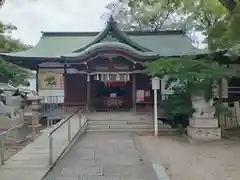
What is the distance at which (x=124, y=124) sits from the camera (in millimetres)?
14766

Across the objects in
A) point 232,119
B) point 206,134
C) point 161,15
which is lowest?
point 206,134

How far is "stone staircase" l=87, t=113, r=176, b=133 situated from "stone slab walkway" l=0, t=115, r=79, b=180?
3.88 metres

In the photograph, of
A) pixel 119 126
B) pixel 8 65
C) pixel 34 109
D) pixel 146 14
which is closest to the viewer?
pixel 119 126

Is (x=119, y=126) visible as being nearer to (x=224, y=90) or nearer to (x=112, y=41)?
(x=112, y=41)

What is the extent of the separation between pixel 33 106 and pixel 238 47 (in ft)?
32.0

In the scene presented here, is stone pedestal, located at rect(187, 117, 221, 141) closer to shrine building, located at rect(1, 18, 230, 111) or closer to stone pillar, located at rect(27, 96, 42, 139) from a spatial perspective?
shrine building, located at rect(1, 18, 230, 111)

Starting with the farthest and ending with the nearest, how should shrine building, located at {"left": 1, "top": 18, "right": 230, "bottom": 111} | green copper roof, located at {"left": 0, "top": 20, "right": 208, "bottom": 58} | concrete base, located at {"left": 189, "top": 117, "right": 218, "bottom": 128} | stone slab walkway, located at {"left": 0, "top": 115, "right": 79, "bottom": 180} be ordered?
green copper roof, located at {"left": 0, "top": 20, "right": 208, "bottom": 58} < shrine building, located at {"left": 1, "top": 18, "right": 230, "bottom": 111} < concrete base, located at {"left": 189, "top": 117, "right": 218, "bottom": 128} < stone slab walkway, located at {"left": 0, "top": 115, "right": 79, "bottom": 180}

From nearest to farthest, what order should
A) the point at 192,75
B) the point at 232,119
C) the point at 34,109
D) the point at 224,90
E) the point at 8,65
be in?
the point at 192,75 → the point at 232,119 → the point at 34,109 → the point at 224,90 → the point at 8,65

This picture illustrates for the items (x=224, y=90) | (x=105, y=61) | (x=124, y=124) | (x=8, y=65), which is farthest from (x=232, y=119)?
(x=8, y=65)

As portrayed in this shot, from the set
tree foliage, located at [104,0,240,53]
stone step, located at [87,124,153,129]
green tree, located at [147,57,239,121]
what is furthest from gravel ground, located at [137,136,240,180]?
tree foliage, located at [104,0,240,53]

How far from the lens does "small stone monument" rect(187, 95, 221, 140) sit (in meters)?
11.6

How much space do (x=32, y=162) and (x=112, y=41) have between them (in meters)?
10.3

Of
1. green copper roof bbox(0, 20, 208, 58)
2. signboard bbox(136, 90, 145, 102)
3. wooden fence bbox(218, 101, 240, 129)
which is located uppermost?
green copper roof bbox(0, 20, 208, 58)

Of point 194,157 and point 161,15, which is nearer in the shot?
point 194,157
